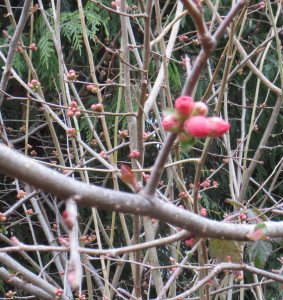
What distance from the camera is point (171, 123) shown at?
1.84ft

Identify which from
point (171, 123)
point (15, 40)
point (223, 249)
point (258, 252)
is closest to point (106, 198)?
point (171, 123)

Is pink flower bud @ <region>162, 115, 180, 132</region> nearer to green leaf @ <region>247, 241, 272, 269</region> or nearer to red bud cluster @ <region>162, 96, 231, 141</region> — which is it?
red bud cluster @ <region>162, 96, 231, 141</region>

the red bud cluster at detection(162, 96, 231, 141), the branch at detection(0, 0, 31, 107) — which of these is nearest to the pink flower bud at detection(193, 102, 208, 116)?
the red bud cluster at detection(162, 96, 231, 141)

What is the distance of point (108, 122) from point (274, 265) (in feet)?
5.07

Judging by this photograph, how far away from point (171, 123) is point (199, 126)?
39 mm

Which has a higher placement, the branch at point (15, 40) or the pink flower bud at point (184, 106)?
the branch at point (15, 40)

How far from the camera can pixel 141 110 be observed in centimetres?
143

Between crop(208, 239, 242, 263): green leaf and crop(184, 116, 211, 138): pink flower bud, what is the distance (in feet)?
1.76

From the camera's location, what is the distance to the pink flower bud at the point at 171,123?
56cm

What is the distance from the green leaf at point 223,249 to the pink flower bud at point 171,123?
526 mm

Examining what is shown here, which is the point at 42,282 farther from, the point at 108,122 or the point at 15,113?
the point at 15,113

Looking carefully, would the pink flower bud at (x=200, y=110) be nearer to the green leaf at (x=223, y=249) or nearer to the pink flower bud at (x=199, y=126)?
the pink flower bud at (x=199, y=126)

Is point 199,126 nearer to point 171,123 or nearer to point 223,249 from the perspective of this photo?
point 171,123

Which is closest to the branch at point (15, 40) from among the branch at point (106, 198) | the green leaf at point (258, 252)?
the green leaf at point (258, 252)
